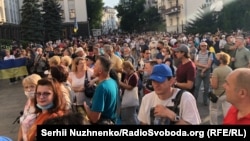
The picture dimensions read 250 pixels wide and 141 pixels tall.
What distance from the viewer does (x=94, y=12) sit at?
79000 millimetres

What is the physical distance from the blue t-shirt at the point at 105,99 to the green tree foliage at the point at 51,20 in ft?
167

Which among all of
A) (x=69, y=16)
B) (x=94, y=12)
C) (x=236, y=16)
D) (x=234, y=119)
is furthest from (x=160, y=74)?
(x=94, y=12)

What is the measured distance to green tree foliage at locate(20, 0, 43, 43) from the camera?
1938 inches

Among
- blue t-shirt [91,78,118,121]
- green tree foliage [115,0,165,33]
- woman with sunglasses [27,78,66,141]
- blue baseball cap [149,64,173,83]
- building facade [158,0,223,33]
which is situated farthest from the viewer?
green tree foliage [115,0,165,33]

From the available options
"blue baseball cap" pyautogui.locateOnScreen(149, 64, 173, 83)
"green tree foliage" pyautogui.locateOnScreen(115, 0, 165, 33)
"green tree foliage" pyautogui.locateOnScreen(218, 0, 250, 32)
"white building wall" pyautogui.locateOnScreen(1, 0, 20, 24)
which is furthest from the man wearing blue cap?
"green tree foliage" pyautogui.locateOnScreen(115, 0, 165, 33)

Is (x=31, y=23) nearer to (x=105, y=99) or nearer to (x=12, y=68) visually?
(x=12, y=68)

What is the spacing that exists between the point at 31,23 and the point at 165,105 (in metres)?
48.0

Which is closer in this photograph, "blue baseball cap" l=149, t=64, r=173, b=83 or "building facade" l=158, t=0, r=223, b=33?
"blue baseball cap" l=149, t=64, r=173, b=83

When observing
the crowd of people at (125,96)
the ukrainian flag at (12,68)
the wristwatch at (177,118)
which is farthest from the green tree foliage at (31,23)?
the wristwatch at (177,118)

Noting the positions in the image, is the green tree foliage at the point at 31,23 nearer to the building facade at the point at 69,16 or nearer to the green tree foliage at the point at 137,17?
the building facade at the point at 69,16

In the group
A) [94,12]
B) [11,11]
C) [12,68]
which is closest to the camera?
[12,68]

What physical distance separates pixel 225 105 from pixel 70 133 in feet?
14.1

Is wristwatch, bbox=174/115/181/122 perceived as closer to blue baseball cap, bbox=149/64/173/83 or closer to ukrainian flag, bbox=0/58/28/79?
blue baseball cap, bbox=149/64/173/83

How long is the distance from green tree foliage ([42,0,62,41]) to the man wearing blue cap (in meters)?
51.8
